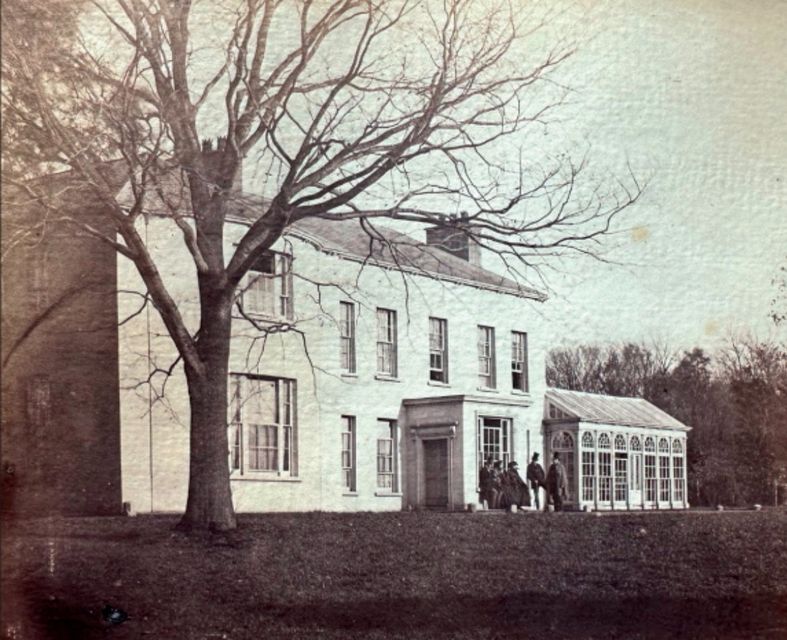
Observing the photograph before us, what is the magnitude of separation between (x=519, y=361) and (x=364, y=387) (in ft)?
4.91

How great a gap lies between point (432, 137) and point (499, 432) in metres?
3.46

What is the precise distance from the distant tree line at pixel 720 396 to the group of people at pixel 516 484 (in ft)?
4.72

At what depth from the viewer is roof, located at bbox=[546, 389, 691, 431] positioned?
8.51m

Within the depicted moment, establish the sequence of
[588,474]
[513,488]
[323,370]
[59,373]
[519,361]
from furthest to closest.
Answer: [588,474], [513,488], [519,361], [323,370], [59,373]

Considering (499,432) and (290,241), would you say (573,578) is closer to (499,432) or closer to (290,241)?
(499,432)

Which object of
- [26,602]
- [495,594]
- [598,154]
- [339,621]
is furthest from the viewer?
[598,154]

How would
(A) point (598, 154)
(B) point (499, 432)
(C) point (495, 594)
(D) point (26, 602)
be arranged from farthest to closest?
1. (B) point (499, 432)
2. (A) point (598, 154)
3. (C) point (495, 594)
4. (D) point (26, 602)

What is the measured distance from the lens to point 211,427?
7672 mm

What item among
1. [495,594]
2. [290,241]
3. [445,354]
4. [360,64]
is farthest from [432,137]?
[495,594]

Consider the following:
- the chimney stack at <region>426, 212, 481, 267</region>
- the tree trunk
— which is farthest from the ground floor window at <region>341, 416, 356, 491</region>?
the chimney stack at <region>426, 212, 481, 267</region>

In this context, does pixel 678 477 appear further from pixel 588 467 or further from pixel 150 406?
pixel 150 406

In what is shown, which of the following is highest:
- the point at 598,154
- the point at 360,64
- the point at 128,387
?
the point at 360,64

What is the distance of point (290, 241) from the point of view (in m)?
8.44

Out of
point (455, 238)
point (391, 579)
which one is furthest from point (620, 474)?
point (391, 579)
